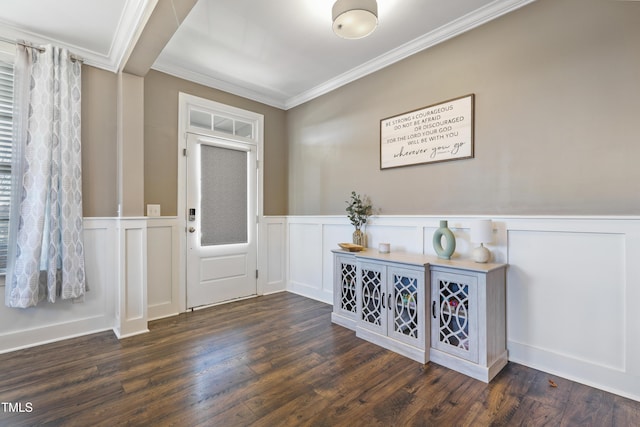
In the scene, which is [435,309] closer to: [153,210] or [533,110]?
[533,110]

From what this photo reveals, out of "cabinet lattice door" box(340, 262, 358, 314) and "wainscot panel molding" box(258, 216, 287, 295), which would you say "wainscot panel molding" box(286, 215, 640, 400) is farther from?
"wainscot panel molding" box(258, 216, 287, 295)

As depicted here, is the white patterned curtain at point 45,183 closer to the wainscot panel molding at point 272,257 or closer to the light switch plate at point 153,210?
the light switch plate at point 153,210

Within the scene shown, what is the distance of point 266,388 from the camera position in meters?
1.82

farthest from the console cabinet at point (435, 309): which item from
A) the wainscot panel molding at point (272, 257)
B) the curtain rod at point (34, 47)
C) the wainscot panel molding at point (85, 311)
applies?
the curtain rod at point (34, 47)

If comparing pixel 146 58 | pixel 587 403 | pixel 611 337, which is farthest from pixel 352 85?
pixel 587 403

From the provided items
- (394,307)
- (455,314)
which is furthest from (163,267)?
(455,314)

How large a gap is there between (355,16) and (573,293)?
2299 mm

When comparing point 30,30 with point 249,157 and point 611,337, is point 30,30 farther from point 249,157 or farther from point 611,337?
point 611,337

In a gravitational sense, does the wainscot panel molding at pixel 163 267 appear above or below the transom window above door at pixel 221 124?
below

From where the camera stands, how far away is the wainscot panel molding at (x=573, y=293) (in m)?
1.74

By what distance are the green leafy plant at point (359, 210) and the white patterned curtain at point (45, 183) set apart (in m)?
2.51

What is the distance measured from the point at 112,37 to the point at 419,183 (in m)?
2.92

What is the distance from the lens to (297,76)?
3354 mm

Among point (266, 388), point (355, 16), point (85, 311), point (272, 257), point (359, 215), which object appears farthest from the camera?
point (272, 257)
